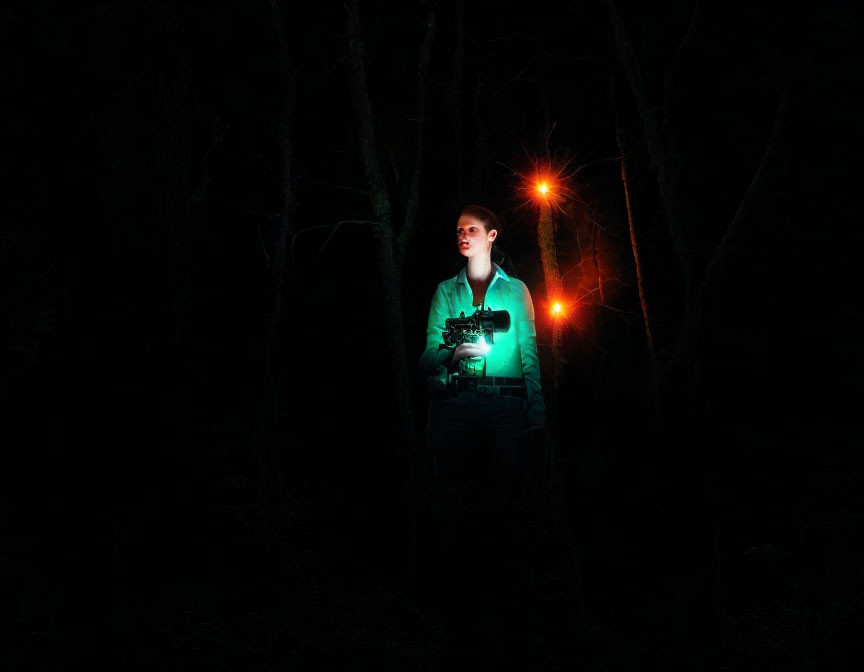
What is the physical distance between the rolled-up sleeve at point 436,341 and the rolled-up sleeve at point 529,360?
48 centimetres

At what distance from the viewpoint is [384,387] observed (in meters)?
21.7

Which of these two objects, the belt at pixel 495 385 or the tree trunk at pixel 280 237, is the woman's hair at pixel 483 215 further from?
the tree trunk at pixel 280 237

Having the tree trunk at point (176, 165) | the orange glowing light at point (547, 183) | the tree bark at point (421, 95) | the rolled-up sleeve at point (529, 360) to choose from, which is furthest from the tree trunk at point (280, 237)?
the rolled-up sleeve at point (529, 360)

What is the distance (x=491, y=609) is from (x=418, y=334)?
13.9 metres

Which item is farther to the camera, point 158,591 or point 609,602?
point 609,602

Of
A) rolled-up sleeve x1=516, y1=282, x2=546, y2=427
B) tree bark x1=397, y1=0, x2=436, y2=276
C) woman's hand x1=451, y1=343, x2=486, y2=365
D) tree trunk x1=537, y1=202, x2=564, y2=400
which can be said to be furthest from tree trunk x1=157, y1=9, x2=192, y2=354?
tree trunk x1=537, y1=202, x2=564, y2=400

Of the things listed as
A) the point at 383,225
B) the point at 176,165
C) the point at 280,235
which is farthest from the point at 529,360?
the point at 280,235

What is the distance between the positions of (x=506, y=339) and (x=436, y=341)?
451 mm

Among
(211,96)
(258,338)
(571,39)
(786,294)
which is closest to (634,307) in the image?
(786,294)

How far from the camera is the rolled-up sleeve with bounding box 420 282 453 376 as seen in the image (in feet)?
15.2

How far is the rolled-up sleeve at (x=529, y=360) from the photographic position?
4.69 meters

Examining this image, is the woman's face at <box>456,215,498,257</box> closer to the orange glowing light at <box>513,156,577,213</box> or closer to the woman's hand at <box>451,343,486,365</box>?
the woman's hand at <box>451,343,486,365</box>

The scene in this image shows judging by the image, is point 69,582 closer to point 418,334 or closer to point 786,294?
point 418,334

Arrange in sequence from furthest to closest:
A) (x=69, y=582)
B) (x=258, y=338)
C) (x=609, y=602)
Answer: (x=258, y=338), (x=609, y=602), (x=69, y=582)
